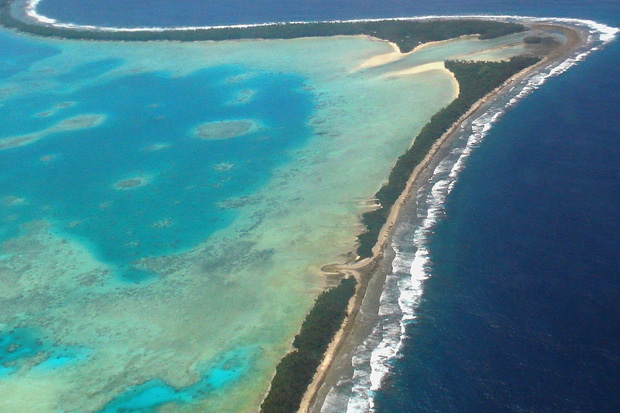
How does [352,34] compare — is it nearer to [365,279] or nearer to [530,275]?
[365,279]

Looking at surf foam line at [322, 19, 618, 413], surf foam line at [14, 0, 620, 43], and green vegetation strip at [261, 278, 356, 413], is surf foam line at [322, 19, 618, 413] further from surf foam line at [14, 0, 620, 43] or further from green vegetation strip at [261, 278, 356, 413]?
surf foam line at [14, 0, 620, 43]

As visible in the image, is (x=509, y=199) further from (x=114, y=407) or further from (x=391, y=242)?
(x=114, y=407)

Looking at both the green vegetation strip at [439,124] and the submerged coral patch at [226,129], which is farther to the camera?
the submerged coral patch at [226,129]

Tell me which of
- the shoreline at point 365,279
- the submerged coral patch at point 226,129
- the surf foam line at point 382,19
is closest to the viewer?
the shoreline at point 365,279

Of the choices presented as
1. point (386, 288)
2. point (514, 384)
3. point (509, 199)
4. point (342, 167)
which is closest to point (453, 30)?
point (342, 167)

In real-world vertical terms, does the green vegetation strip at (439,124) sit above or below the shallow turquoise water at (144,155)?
above

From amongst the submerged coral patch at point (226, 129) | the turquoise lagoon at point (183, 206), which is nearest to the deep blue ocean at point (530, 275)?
the turquoise lagoon at point (183, 206)

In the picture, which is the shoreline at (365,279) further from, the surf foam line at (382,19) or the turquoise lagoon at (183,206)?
A: the surf foam line at (382,19)
